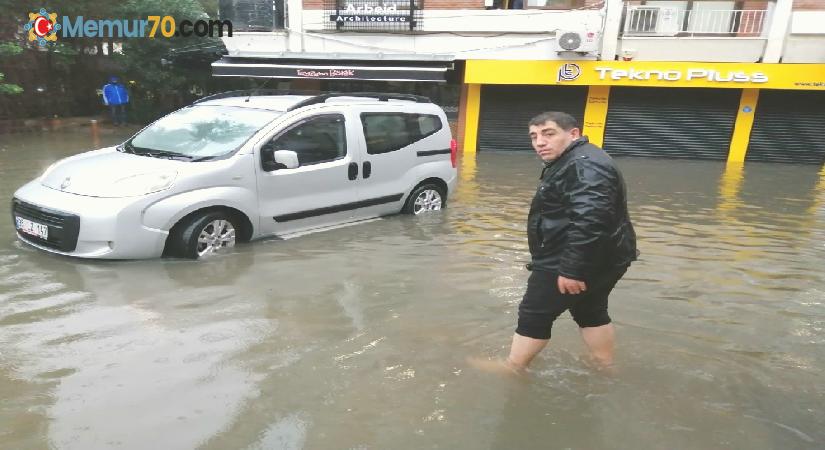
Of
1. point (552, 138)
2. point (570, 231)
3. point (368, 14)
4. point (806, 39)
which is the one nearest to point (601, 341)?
point (570, 231)

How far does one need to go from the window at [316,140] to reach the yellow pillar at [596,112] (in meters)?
10.8

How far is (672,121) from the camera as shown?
50.6 ft

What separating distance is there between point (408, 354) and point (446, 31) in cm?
1326

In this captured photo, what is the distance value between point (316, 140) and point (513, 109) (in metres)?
11.0

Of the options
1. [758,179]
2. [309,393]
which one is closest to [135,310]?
[309,393]

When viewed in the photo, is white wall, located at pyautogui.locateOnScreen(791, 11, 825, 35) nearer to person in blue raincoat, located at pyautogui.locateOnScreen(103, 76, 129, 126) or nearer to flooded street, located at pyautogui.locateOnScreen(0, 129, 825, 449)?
flooded street, located at pyautogui.locateOnScreen(0, 129, 825, 449)

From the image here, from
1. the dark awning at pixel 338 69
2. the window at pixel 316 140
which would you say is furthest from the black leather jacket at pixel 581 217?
the dark awning at pixel 338 69

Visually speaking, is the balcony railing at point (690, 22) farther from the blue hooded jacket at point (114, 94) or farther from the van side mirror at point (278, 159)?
the blue hooded jacket at point (114, 94)

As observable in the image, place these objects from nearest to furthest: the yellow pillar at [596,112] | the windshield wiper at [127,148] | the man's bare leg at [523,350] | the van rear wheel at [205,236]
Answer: the man's bare leg at [523,350], the van rear wheel at [205,236], the windshield wiper at [127,148], the yellow pillar at [596,112]

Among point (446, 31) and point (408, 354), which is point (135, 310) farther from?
point (446, 31)

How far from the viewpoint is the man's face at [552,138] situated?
9.45 ft

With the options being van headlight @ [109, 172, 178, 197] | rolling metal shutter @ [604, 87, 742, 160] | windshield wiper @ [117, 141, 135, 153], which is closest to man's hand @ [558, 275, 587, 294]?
van headlight @ [109, 172, 178, 197]

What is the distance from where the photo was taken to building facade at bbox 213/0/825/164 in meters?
14.3

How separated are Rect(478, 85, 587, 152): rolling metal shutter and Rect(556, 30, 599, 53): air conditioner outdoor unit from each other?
4.77 ft
